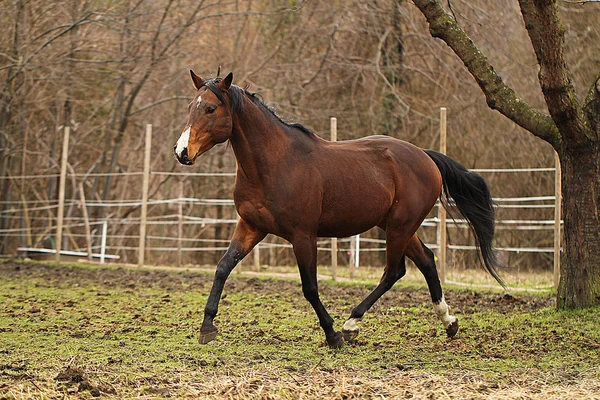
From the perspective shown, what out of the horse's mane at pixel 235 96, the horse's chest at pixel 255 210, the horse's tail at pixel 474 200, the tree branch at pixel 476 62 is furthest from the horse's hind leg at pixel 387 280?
the tree branch at pixel 476 62

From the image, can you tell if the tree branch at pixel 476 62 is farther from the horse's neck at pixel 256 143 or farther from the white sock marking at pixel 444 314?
the horse's neck at pixel 256 143

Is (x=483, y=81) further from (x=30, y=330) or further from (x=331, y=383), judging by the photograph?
(x=30, y=330)

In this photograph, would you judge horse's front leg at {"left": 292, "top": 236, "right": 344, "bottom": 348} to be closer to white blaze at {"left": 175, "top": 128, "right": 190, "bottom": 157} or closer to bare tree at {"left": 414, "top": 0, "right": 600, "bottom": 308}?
white blaze at {"left": 175, "top": 128, "right": 190, "bottom": 157}

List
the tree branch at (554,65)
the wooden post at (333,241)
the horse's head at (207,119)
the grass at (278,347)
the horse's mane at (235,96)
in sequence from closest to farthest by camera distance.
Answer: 1. the grass at (278,347)
2. the horse's head at (207,119)
3. the horse's mane at (235,96)
4. the tree branch at (554,65)
5. the wooden post at (333,241)

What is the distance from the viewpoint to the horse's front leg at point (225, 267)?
5781 mm

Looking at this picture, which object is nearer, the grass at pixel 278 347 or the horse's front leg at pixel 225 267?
the grass at pixel 278 347

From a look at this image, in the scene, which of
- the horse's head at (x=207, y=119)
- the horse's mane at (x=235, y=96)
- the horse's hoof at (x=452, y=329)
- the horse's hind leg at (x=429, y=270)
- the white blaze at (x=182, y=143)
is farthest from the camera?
the horse's hind leg at (x=429, y=270)

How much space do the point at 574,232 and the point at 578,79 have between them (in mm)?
9255

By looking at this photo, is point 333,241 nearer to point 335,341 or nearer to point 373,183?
point 373,183

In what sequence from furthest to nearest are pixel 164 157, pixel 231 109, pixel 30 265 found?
pixel 164 157 < pixel 30 265 < pixel 231 109

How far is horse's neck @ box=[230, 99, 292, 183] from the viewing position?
5852mm

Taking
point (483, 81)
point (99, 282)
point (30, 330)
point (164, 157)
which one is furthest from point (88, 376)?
point (164, 157)

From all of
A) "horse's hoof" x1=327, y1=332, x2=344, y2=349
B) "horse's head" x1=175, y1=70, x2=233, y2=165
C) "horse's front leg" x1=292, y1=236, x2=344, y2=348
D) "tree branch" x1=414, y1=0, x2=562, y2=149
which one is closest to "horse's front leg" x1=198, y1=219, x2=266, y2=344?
"horse's front leg" x1=292, y1=236, x2=344, y2=348

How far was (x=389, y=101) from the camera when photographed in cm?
1728
